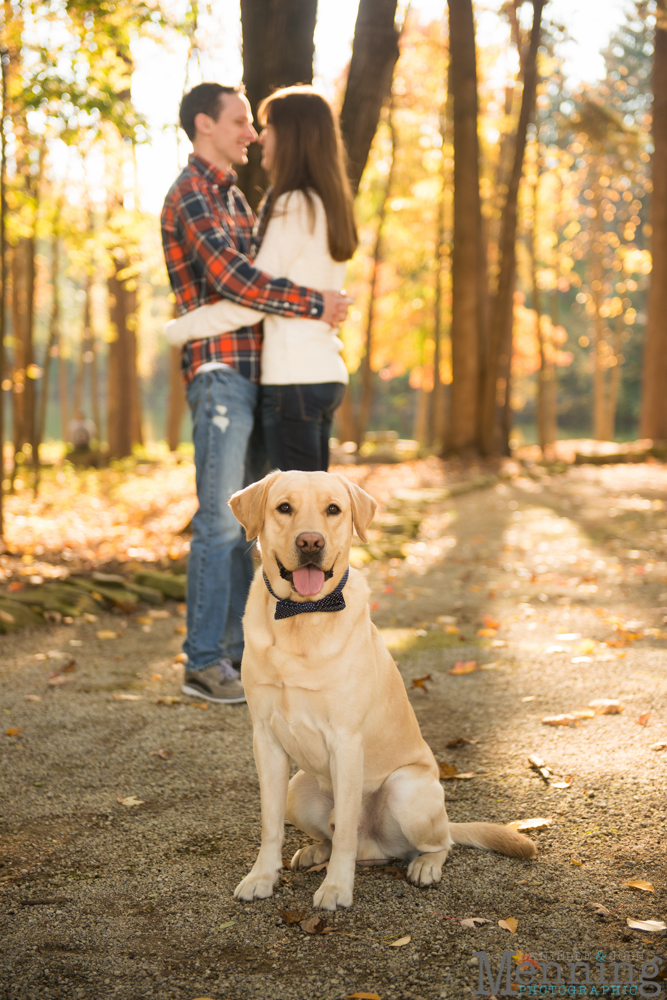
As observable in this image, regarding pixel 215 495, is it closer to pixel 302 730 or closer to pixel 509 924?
pixel 302 730

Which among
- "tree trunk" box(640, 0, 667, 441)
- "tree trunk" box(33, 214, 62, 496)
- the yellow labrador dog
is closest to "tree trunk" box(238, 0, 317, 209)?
"tree trunk" box(33, 214, 62, 496)

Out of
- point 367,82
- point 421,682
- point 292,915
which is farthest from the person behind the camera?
point 367,82

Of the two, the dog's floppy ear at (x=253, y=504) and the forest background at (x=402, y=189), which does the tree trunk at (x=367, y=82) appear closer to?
the forest background at (x=402, y=189)

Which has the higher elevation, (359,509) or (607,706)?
(359,509)

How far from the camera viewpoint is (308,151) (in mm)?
3891

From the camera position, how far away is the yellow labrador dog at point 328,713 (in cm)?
247

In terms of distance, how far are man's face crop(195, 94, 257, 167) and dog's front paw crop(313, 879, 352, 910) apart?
3.52 m

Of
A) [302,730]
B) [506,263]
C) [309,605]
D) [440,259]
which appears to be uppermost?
[440,259]

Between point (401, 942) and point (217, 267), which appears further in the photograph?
point (217, 267)

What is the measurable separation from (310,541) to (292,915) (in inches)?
44.2

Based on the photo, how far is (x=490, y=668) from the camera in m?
4.84

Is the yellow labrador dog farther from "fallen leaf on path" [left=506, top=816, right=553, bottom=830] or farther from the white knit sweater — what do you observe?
the white knit sweater

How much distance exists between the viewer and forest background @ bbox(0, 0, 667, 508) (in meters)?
7.69

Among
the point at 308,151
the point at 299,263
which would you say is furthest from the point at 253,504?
the point at 308,151
